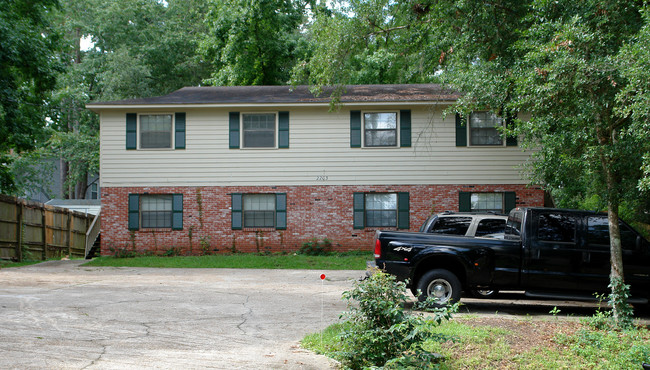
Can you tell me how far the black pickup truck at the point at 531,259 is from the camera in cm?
1013

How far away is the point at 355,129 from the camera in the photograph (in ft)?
69.6

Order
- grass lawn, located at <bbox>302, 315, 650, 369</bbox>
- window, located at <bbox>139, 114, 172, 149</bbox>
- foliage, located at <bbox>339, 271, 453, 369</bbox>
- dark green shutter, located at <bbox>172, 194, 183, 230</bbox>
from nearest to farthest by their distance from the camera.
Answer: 1. foliage, located at <bbox>339, 271, 453, 369</bbox>
2. grass lawn, located at <bbox>302, 315, 650, 369</bbox>
3. dark green shutter, located at <bbox>172, 194, 183, 230</bbox>
4. window, located at <bbox>139, 114, 172, 149</bbox>

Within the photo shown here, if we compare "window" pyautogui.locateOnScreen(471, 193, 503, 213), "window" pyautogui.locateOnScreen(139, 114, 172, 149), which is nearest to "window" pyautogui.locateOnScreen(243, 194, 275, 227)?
"window" pyautogui.locateOnScreen(139, 114, 172, 149)

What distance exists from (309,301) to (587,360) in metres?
5.73

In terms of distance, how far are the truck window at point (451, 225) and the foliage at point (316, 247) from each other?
9131 millimetres

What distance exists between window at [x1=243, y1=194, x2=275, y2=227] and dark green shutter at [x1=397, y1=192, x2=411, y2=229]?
14.8 feet

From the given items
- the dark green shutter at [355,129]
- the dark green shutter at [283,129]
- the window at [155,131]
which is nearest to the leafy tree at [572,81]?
the dark green shutter at [355,129]

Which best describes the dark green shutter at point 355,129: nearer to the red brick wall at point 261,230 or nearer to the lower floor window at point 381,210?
the red brick wall at point 261,230

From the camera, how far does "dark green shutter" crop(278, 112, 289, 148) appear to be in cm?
2125

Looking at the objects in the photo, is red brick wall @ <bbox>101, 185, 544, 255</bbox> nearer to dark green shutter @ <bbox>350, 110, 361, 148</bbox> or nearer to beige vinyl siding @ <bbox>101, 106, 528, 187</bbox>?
beige vinyl siding @ <bbox>101, 106, 528, 187</bbox>

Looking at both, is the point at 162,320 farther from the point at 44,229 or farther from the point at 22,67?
the point at 44,229

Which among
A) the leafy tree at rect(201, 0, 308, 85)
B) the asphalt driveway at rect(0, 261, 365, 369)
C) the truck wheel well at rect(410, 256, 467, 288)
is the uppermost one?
the leafy tree at rect(201, 0, 308, 85)

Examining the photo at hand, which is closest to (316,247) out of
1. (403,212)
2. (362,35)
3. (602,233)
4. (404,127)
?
(403,212)

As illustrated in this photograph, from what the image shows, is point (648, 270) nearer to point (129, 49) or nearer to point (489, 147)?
point (489, 147)
